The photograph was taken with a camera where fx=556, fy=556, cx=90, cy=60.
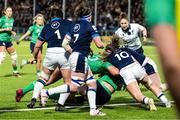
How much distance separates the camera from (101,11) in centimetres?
4819

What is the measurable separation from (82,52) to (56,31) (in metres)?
0.99

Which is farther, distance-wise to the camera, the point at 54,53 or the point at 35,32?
the point at 35,32

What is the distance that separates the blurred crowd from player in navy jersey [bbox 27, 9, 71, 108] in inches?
1379

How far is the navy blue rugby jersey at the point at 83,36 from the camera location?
9992 mm

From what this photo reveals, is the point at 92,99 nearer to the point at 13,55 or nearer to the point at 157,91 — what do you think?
the point at 157,91

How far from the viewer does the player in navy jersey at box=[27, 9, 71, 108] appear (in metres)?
10.6

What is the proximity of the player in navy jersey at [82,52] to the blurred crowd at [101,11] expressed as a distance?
3577 cm

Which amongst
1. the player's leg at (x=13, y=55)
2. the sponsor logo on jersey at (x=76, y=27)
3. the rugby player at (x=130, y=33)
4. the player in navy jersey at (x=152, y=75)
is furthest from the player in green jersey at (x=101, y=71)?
the player's leg at (x=13, y=55)

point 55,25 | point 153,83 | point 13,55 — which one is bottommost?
point 13,55

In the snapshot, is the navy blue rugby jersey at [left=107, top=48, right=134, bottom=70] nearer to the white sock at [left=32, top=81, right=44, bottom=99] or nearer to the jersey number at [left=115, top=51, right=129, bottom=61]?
the jersey number at [left=115, top=51, right=129, bottom=61]

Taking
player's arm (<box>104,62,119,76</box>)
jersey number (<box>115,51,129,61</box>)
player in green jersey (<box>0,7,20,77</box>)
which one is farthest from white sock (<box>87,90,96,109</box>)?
player in green jersey (<box>0,7,20,77</box>)

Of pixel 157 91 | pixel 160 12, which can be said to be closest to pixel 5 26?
pixel 157 91

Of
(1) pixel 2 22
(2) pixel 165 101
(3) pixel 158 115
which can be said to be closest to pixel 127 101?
(2) pixel 165 101

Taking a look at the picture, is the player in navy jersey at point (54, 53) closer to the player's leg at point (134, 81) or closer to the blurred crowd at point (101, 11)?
the player's leg at point (134, 81)
